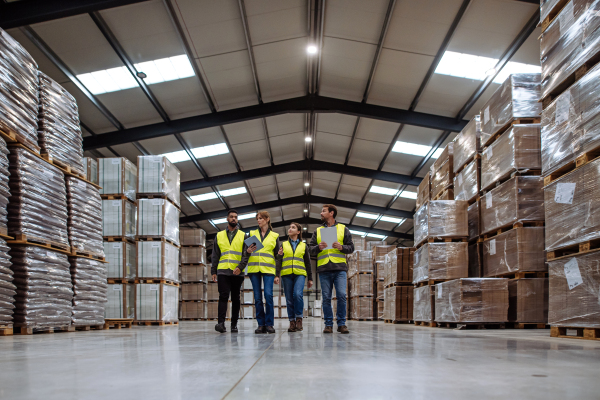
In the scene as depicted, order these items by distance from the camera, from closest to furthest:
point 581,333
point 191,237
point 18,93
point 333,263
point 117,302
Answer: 1. point 581,333
2. point 333,263
3. point 18,93
4. point 117,302
5. point 191,237

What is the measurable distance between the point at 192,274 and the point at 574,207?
1350cm

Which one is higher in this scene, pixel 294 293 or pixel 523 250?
pixel 523 250

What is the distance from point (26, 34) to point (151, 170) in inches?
118

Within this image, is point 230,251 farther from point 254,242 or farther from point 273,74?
point 273,74

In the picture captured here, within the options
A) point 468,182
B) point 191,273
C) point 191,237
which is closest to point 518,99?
point 468,182

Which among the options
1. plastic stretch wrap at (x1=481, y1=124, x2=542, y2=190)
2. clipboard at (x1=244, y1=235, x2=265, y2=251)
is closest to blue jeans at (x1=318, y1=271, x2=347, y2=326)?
clipboard at (x1=244, y1=235, x2=265, y2=251)

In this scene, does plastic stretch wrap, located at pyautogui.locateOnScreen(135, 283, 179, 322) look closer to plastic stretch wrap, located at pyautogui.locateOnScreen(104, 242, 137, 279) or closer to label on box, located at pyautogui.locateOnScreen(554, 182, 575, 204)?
plastic stretch wrap, located at pyautogui.locateOnScreen(104, 242, 137, 279)

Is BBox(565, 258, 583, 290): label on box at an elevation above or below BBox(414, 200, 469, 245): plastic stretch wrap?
below

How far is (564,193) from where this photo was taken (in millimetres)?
4340

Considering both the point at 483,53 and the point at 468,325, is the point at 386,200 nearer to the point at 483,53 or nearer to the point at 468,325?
the point at 483,53

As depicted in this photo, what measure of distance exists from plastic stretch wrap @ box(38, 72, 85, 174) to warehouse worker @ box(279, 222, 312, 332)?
3117mm

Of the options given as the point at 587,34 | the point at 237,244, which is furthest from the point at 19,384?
the point at 587,34

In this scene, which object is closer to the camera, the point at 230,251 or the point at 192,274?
the point at 230,251

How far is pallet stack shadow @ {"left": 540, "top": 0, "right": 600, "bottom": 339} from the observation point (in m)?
3.99
